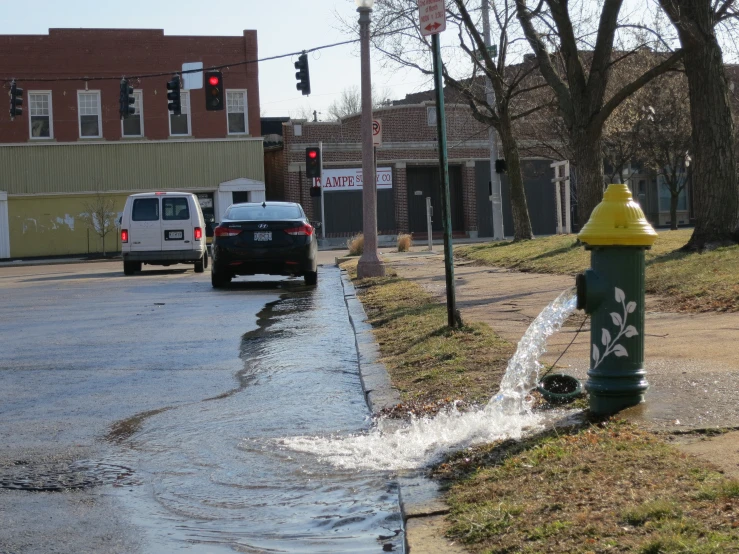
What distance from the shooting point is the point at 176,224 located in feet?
82.1

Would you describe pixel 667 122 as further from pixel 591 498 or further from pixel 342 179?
pixel 591 498

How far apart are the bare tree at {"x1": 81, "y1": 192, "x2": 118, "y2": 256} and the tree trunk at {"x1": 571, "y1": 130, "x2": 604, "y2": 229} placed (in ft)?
87.8

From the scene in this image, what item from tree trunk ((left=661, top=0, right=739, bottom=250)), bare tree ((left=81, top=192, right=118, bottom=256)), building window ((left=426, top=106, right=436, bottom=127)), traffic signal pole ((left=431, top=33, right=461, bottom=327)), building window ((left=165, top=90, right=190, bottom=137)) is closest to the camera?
traffic signal pole ((left=431, top=33, right=461, bottom=327))

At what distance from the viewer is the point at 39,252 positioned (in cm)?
4575

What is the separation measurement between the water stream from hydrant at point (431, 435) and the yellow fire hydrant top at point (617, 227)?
1.68 ft

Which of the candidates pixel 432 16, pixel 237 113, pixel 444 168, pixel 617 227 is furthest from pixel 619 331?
pixel 237 113

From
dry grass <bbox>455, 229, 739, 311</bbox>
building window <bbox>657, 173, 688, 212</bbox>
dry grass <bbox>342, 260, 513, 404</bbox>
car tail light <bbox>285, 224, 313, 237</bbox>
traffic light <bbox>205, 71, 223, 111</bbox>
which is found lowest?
dry grass <bbox>342, 260, 513, 404</bbox>

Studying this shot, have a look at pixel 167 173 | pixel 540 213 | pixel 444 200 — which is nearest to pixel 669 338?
pixel 444 200

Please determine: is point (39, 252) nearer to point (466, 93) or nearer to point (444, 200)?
point (466, 93)

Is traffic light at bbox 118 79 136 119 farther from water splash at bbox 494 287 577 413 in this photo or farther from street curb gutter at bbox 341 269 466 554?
water splash at bbox 494 287 577 413

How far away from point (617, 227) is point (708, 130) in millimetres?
11482

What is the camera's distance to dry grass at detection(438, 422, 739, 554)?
374 cm

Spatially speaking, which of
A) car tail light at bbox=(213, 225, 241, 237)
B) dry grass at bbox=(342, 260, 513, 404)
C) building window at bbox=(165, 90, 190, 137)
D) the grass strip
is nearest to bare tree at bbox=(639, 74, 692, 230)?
building window at bbox=(165, 90, 190, 137)

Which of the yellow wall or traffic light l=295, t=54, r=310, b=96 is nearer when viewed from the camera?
traffic light l=295, t=54, r=310, b=96
